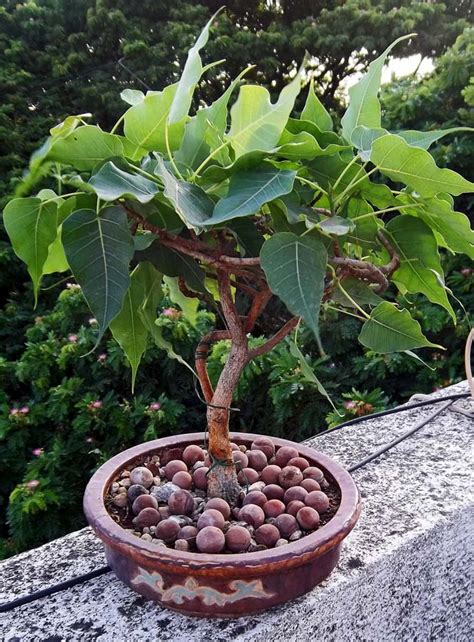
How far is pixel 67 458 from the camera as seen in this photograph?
7.09 feet

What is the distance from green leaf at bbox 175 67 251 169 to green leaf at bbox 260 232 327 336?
0.47 feet

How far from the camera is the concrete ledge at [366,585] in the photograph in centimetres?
83

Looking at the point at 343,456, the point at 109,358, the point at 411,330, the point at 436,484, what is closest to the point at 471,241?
the point at 411,330

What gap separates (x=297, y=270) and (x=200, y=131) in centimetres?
20

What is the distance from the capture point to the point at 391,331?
786mm

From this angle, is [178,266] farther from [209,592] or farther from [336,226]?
[209,592]

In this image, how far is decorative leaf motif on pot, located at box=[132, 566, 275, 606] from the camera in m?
0.78

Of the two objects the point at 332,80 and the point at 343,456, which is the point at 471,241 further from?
the point at 332,80

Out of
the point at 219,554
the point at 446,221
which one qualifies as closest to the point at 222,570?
the point at 219,554

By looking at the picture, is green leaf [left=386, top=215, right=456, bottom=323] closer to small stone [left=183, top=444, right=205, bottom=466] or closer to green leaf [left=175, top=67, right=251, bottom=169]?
green leaf [left=175, top=67, right=251, bottom=169]

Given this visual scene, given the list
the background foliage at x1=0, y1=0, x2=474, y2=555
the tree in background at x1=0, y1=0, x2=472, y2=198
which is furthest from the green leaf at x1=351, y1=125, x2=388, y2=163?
the tree in background at x1=0, y1=0, x2=472, y2=198

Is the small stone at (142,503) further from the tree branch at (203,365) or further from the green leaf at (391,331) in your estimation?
the green leaf at (391,331)

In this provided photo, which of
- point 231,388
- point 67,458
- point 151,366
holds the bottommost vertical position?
point 67,458

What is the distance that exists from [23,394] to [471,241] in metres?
2.35
